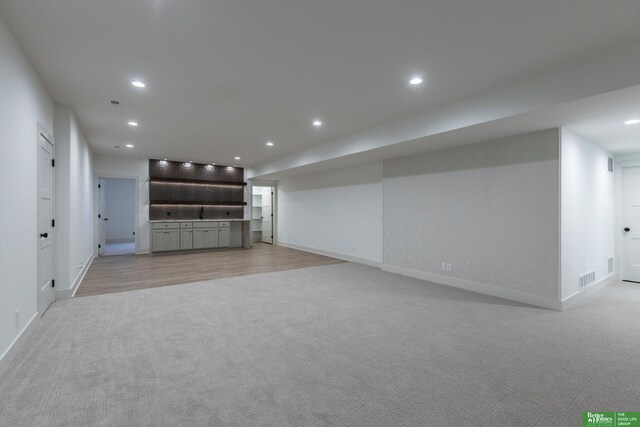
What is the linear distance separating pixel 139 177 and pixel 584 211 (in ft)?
33.7

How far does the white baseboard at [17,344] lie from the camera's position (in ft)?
7.59

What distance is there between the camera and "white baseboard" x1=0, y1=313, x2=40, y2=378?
2.31m

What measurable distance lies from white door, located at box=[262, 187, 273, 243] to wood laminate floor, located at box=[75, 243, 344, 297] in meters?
2.25

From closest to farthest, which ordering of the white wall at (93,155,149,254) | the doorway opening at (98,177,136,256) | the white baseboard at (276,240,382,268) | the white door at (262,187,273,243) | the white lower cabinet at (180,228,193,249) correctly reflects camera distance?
the white baseboard at (276,240,382,268), the white wall at (93,155,149,254), the white lower cabinet at (180,228,193,249), the doorway opening at (98,177,136,256), the white door at (262,187,273,243)

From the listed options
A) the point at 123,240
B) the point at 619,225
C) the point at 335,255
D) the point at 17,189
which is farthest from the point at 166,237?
the point at 619,225

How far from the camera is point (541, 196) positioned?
4.08 m

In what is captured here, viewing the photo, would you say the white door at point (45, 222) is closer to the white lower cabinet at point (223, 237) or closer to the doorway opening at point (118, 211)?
the white lower cabinet at point (223, 237)

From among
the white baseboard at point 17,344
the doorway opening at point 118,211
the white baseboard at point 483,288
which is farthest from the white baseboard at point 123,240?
the white baseboard at point 483,288

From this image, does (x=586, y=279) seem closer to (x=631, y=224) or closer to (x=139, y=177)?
(x=631, y=224)

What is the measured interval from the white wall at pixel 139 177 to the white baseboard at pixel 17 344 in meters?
5.86

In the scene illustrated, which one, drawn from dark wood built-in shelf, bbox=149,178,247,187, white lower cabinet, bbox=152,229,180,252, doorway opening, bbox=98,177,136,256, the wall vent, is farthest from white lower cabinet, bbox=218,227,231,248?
the wall vent

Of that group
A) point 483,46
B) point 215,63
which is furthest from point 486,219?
point 215,63

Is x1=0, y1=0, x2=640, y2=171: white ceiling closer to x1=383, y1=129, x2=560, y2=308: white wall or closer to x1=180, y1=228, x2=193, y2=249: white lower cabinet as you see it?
x1=383, y1=129, x2=560, y2=308: white wall

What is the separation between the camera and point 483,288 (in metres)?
4.68
